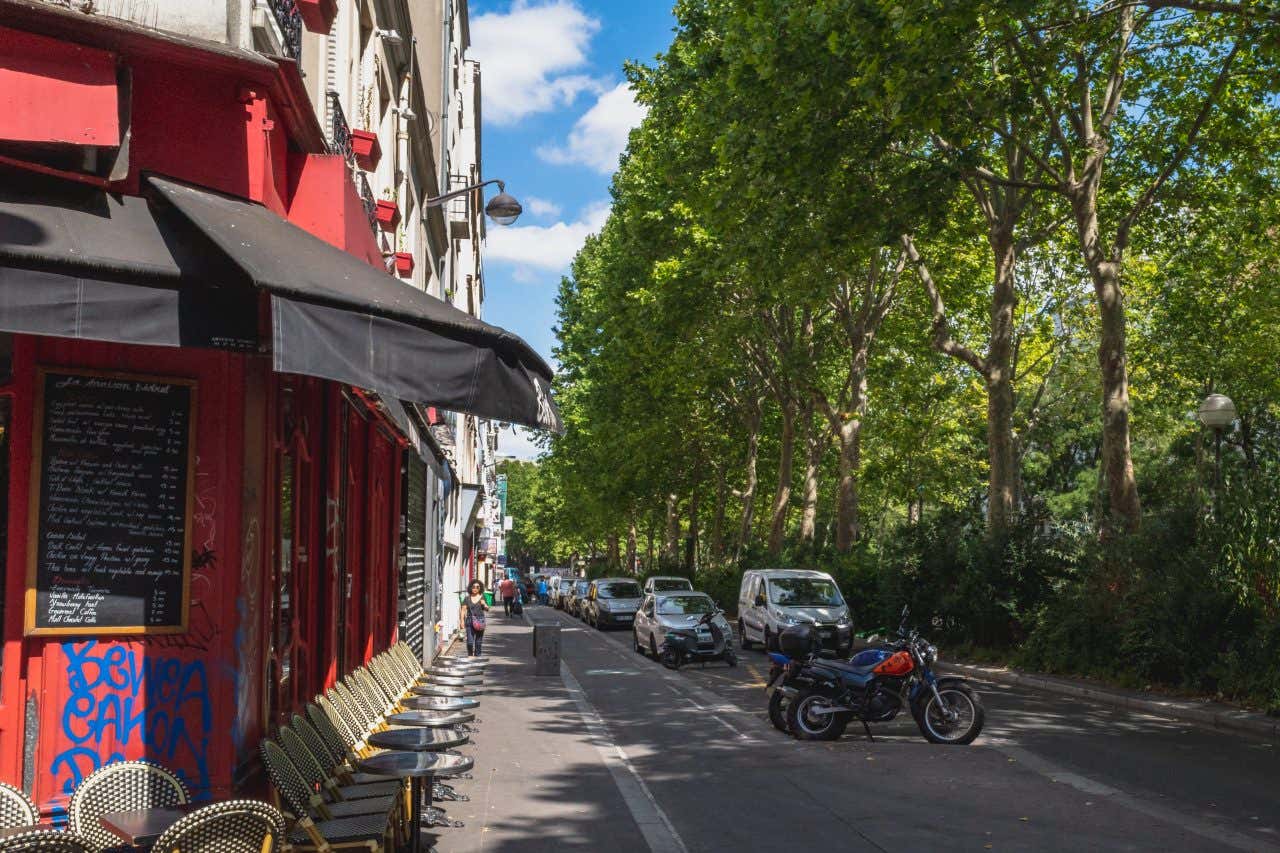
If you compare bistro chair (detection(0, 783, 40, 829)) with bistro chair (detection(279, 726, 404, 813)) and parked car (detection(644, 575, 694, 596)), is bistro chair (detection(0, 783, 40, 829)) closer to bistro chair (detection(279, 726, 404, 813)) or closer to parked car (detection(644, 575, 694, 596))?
bistro chair (detection(279, 726, 404, 813))

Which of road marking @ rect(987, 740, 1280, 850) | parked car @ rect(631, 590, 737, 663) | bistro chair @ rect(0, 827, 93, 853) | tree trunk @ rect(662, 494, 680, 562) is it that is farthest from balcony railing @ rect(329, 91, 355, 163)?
tree trunk @ rect(662, 494, 680, 562)

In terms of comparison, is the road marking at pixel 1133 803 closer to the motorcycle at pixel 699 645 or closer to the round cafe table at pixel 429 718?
the round cafe table at pixel 429 718

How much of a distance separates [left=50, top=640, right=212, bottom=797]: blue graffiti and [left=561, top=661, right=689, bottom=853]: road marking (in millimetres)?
2970

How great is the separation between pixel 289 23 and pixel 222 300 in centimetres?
334

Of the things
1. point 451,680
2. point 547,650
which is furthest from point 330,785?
point 547,650

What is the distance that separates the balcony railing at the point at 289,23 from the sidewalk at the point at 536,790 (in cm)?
545

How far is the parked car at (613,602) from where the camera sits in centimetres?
4038

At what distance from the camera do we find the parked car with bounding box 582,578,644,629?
4038 cm

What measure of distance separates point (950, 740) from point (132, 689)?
856cm

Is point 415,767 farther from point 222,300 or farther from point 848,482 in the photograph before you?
point 848,482

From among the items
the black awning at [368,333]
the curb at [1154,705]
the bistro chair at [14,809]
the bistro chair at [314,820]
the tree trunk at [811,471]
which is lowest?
the curb at [1154,705]

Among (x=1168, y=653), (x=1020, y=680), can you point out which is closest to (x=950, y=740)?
(x=1168, y=653)

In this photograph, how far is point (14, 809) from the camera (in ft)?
17.4

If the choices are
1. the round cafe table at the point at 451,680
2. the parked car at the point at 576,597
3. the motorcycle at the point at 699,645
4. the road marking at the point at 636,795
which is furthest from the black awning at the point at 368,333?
the parked car at the point at 576,597
